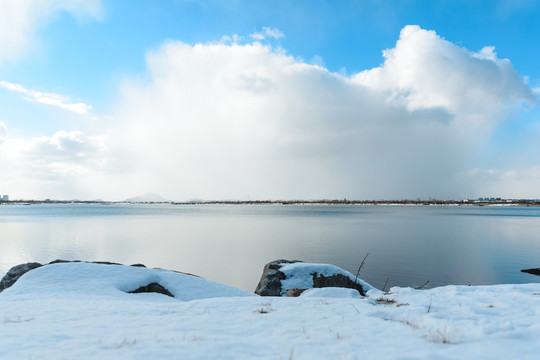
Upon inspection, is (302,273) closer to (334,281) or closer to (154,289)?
(334,281)

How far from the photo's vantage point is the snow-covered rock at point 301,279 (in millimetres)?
13572

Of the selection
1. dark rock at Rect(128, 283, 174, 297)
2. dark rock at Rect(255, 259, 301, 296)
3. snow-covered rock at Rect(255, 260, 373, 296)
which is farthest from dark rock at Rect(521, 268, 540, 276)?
dark rock at Rect(128, 283, 174, 297)

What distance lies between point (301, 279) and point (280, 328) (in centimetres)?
897

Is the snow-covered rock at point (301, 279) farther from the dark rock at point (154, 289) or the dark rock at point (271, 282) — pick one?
the dark rock at point (154, 289)

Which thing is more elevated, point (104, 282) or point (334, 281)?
point (104, 282)

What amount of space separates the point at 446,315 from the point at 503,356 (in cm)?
224

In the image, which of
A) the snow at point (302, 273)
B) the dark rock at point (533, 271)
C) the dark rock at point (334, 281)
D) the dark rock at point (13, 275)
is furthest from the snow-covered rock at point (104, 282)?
the dark rock at point (533, 271)

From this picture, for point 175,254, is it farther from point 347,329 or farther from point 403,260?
point 347,329

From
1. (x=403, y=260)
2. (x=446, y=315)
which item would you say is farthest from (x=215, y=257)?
(x=446, y=315)

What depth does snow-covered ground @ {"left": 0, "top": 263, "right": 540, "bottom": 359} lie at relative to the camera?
421 centimetres

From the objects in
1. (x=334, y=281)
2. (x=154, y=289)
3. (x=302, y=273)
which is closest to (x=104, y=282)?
(x=154, y=289)

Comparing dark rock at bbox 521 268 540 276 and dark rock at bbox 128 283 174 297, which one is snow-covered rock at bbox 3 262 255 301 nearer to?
dark rock at bbox 128 283 174 297

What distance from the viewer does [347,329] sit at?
17.5 feet

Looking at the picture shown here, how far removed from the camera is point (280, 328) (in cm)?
545
